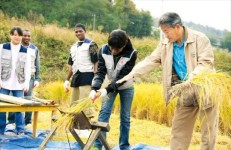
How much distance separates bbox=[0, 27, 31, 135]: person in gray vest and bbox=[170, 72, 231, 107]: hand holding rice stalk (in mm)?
2466

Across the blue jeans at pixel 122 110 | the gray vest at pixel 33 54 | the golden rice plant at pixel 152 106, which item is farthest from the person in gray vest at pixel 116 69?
the golden rice plant at pixel 152 106

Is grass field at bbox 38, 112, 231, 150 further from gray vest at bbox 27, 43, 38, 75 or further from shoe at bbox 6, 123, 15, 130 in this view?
gray vest at bbox 27, 43, 38, 75

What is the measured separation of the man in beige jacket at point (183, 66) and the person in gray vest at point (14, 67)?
1.98m

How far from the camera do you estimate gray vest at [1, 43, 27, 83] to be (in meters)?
5.25

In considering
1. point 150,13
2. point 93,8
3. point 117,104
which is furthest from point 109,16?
point 117,104

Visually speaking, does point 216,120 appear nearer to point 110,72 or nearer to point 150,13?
point 110,72

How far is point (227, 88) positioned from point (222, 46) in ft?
53.1

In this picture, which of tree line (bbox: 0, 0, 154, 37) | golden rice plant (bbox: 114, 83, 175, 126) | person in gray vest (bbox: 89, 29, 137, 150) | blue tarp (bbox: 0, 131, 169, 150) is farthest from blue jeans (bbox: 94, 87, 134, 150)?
tree line (bbox: 0, 0, 154, 37)

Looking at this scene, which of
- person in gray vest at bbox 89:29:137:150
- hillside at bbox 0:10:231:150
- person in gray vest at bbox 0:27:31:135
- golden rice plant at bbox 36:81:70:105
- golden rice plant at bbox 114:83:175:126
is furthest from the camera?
golden rice plant at bbox 36:81:70:105

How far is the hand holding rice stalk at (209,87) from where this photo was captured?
3340 millimetres

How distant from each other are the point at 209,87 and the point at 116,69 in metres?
1.30

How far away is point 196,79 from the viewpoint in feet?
11.0

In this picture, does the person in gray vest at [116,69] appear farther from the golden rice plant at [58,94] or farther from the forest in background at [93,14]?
the forest in background at [93,14]

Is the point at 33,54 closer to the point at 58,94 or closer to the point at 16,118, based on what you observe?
the point at 16,118
